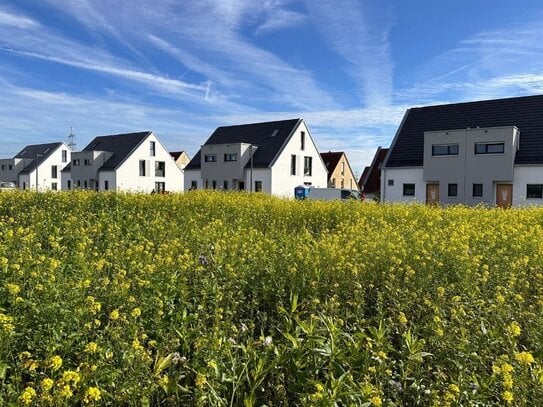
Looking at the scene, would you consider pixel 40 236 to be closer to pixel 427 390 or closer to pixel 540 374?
pixel 427 390

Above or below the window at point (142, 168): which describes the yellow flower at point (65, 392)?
below

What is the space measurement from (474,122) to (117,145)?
40.4 m

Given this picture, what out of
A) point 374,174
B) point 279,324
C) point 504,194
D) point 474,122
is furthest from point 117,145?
point 279,324

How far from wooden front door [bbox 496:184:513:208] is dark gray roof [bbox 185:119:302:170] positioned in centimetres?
1967

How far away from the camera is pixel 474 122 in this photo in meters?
32.1

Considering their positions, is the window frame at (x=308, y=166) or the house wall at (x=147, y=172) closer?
the window frame at (x=308, y=166)

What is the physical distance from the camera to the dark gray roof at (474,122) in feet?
96.0

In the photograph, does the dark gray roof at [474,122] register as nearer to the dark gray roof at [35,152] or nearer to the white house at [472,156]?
the white house at [472,156]

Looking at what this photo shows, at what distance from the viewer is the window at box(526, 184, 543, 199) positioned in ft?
91.8

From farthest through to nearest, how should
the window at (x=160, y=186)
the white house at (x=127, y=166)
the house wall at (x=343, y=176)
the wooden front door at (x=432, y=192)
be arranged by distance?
the house wall at (x=343, y=176), the window at (x=160, y=186), the white house at (x=127, y=166), the wooden front door at (x=432, y=192)

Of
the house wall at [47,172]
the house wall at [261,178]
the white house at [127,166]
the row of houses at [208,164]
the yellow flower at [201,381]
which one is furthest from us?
the house wall at [47,172]

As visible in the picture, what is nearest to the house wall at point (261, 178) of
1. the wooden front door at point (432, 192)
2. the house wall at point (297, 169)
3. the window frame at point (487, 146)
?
the house wall at point (297, 169)

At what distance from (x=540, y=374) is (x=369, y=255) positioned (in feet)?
9.09

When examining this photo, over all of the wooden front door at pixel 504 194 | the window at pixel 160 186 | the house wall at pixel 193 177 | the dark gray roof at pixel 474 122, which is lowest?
the wooden front door at pixel 504 194
